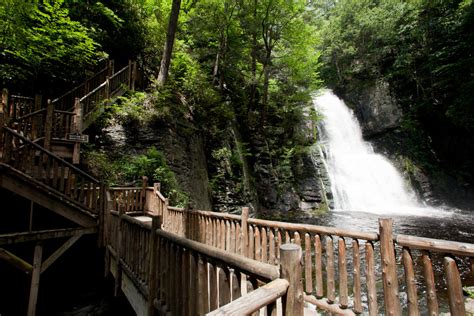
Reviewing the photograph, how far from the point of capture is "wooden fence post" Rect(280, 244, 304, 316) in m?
1.47

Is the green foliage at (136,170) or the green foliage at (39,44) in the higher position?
the green foliage at (39,44)

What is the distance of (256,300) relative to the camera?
130cm

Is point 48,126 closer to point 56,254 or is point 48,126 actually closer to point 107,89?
point 56,254

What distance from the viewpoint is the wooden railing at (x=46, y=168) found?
17.3ft

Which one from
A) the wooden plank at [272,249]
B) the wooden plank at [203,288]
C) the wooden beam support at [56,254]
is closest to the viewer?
the wooden plank at [203,288]

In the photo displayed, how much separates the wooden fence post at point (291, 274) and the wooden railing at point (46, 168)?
19.7 ft

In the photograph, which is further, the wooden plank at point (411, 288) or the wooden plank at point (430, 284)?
the wooden plank at point (411, 288)

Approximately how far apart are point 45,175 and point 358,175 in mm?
18219

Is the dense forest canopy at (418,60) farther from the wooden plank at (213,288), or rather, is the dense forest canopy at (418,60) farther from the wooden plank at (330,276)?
the wooden plank at (213,288)

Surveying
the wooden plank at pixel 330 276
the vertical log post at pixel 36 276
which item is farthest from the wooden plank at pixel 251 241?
the vertical log post at pixel 36 276

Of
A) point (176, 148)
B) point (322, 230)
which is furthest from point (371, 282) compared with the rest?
point (176, 148)

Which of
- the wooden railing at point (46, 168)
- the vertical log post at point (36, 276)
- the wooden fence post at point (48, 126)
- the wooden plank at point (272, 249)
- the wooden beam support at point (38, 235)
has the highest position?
the wooden fence post at point (48, 126)

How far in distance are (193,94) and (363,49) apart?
19916 millimetres

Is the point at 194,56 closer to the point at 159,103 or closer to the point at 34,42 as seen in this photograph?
the point at 159,103
